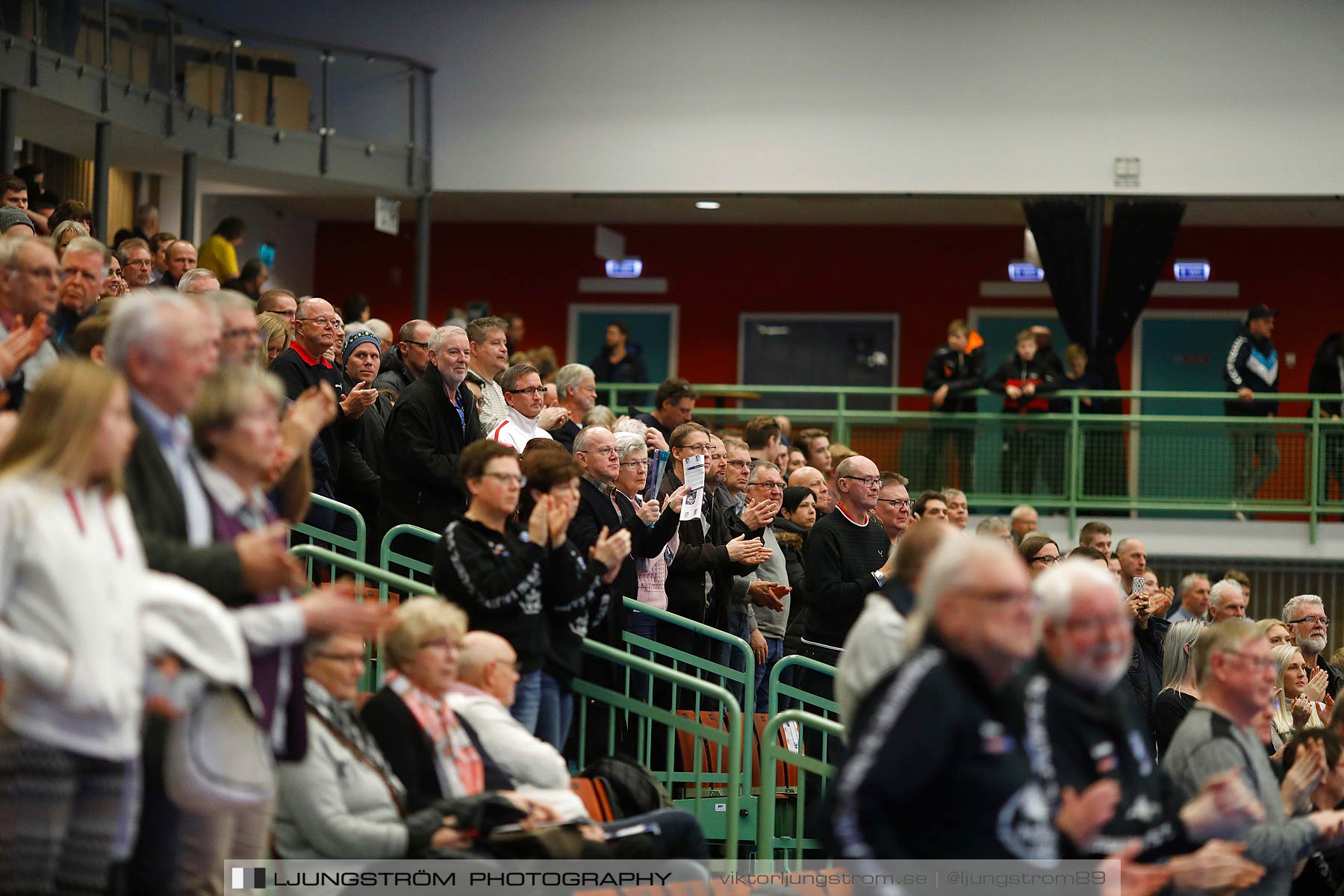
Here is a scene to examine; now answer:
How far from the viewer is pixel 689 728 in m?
5.82

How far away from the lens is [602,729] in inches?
243

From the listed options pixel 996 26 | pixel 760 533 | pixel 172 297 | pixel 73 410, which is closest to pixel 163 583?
pixel 73 410

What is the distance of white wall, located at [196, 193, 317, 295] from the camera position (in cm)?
1596

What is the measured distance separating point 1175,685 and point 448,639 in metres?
3.60

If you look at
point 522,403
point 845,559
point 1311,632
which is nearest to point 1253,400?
point 1311,632

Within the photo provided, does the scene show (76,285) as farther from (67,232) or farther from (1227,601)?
(1227,601)

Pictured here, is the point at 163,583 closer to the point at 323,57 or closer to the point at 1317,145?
the point at 323,57

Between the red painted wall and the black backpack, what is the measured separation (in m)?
12.3

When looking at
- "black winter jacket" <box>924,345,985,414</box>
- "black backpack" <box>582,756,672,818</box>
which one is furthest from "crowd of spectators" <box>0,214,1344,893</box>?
"black winter jacket" <box>924,345,985,414</box>

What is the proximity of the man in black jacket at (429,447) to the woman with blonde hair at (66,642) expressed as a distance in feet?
11.2

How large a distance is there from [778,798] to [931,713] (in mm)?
3810

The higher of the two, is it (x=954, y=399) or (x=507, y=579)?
(x=954, y=399)

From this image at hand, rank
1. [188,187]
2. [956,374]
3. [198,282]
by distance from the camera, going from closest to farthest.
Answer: [198,282] < [188,187] < [956,374]

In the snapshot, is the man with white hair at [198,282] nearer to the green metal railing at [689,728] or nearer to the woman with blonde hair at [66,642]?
the green metal railing at [689,728]
